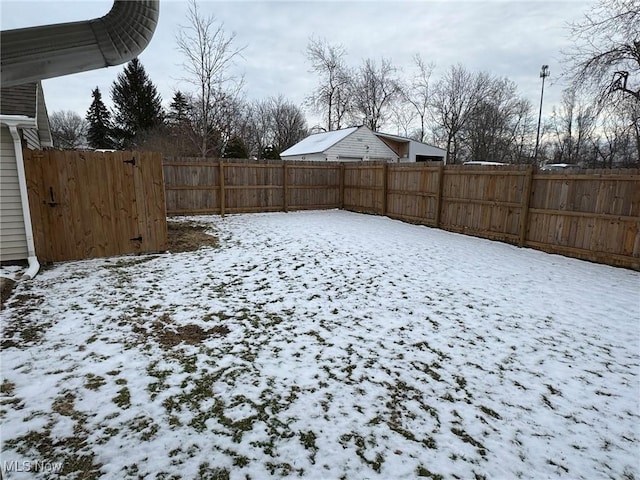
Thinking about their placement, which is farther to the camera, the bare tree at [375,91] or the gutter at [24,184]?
the bare tree at [375,91]

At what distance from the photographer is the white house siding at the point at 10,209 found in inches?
207

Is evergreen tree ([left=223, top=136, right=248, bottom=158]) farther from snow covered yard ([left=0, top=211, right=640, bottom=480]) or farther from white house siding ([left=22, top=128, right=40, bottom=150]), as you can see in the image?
snow covered yard ([left=0, top=211, right=640, bottom=480])

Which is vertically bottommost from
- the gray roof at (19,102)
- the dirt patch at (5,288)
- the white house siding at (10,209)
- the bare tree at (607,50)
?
the dirt patch at (5,288)

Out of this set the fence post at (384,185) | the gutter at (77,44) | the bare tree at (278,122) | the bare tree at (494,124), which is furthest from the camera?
the bare tree at (278,122)

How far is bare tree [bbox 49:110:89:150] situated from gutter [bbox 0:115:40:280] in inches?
1310

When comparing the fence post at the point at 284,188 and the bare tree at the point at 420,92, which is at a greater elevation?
the bare tree at the point at 420,92

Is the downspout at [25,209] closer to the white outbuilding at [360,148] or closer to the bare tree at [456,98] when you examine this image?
the white outbuilding at [360,148]

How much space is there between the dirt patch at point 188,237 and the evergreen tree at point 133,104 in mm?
23746

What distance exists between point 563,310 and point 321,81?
1199 inches

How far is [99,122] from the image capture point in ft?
95.7

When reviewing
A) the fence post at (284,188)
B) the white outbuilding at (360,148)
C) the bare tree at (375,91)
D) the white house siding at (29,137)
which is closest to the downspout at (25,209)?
the white house siding at (29,137)

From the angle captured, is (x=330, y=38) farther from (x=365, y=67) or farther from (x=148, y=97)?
(x=148, y=97)

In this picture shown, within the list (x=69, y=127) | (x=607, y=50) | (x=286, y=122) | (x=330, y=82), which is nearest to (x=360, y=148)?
(x=607, y=50)

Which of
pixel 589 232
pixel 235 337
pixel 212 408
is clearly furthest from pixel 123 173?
pixel 589 232
